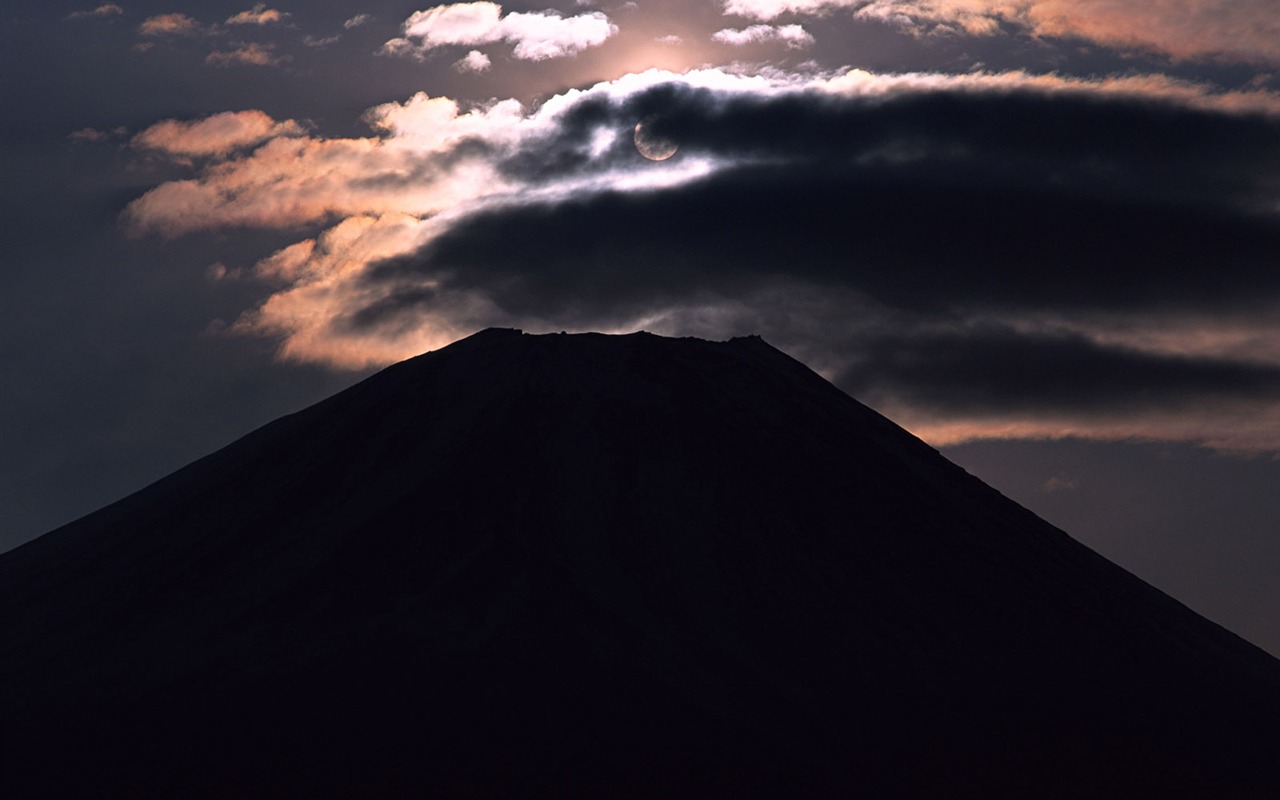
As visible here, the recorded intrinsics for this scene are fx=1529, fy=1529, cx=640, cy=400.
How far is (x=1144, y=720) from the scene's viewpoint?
3912 inches

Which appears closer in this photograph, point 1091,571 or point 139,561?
point 139,561

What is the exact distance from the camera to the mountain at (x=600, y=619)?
84.1 m

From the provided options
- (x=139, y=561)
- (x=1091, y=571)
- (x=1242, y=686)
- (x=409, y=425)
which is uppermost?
(x=409, y=425)

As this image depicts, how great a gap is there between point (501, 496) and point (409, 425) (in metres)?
15.1

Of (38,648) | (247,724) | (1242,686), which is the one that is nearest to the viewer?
(247,724)

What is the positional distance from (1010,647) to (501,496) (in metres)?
36.3

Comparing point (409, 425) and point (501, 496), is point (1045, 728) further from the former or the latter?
point (409, 425)

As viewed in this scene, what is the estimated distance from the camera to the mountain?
84.1 meters

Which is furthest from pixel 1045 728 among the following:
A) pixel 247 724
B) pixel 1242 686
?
pixel 247 724

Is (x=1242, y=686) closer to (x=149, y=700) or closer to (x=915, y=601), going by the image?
(x=915, y=601)

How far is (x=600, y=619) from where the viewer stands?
94875mm

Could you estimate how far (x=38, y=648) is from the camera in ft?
334

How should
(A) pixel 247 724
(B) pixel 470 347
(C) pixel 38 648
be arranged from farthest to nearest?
1. (B) pixel 470 347
2. (C) pixel 38 648
3. (A) pixel 247 724

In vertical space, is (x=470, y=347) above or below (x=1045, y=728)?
above
